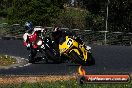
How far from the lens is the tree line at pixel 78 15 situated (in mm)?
37562

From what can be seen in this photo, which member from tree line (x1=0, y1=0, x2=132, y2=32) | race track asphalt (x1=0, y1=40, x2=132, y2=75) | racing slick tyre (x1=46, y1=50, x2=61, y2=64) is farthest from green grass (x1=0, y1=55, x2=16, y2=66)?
tree line (x1=0, y1=0, x2=132, y2=32)

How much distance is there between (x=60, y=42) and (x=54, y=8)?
20.0m

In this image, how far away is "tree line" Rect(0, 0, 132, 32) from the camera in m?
37.6

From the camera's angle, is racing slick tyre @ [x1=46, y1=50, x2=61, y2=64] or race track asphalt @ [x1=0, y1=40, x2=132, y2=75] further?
racing slick tyre @ [x1=46, y1=50, x2=61, y2=64]

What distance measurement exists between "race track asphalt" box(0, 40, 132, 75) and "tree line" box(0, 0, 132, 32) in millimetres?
7886

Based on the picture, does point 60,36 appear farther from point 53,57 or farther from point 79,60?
point 79,60

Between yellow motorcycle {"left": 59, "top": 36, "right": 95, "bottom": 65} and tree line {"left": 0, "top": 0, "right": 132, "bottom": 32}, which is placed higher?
yellow motorcycle {"left": 59, "top": 36, "right": 95, "bottom": 65}

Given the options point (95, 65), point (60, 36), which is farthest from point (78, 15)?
point (95, 65)

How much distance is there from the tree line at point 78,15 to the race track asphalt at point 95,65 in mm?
7886

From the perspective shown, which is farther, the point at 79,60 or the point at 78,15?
the point at 78,15

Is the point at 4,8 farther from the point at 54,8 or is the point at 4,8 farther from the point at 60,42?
the point at 60,42

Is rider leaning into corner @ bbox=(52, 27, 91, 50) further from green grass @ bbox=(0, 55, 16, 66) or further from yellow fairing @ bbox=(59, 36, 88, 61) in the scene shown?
green grass @ bbox=(0, 55, 16, 66)

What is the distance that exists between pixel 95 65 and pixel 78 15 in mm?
20418

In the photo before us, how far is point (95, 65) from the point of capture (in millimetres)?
21953
